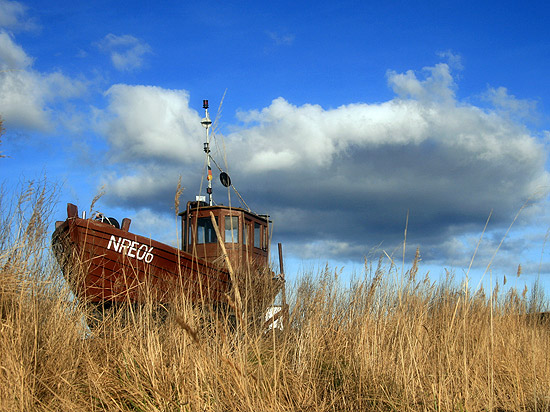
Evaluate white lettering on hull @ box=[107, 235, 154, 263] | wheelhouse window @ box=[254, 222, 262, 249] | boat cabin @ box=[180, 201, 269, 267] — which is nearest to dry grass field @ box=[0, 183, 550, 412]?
white lettering on hull @ box=[107, 235, 154, 263]

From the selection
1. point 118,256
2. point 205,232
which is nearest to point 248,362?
point 118,256

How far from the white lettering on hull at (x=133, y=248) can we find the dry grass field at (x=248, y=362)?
3345mm

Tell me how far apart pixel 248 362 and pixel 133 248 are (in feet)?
17.3

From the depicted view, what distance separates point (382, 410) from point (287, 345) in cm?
144

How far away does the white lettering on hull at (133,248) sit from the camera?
26.3 ft

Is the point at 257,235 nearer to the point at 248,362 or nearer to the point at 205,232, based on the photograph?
the point at 205,232

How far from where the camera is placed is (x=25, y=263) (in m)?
3.97

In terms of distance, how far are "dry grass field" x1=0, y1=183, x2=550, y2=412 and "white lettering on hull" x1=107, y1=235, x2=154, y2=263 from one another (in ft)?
11.0

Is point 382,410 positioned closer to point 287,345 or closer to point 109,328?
point 287,345

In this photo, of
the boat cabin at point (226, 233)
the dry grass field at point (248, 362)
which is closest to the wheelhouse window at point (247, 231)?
the boat cabin at point (226, 233)

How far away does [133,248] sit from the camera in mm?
8250

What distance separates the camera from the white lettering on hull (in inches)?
316

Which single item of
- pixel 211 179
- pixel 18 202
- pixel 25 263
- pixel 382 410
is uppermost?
pixel 211 179

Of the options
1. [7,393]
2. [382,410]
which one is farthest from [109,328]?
[382,410]
